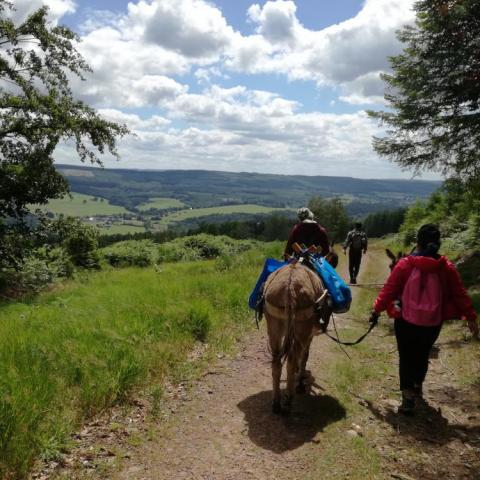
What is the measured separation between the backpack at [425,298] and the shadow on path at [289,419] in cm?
172

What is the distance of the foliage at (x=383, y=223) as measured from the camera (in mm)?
95188

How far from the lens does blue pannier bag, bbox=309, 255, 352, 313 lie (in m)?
6.39

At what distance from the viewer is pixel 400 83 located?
48.1 ft

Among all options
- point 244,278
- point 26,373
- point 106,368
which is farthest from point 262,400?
point 244,278

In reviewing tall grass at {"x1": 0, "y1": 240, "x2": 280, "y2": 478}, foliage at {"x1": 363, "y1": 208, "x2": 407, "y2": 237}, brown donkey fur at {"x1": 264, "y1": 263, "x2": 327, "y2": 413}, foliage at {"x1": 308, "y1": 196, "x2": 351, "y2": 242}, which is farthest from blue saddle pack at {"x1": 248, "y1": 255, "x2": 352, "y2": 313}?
foliage at {"x1": 363, "y1": 208, "x2": 407, "y2": 237}

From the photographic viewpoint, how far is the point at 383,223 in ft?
319

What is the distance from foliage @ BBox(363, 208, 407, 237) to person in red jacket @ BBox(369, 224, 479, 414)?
93802mm

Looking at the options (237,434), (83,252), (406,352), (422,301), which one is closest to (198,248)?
(83,252)

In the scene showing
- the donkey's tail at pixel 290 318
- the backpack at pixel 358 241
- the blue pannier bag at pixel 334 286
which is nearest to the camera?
the donkey's tail at pixel 290 318

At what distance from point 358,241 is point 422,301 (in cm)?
1045

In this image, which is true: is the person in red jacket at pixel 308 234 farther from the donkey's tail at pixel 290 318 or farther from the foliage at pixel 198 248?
the foliage at pixel 198 248

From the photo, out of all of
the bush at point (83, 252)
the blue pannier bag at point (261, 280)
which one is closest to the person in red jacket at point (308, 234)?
the blue pannier bag at point (261, 280)

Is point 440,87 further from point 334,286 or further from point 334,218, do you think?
point 334,218

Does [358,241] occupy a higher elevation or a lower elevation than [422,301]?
lower
